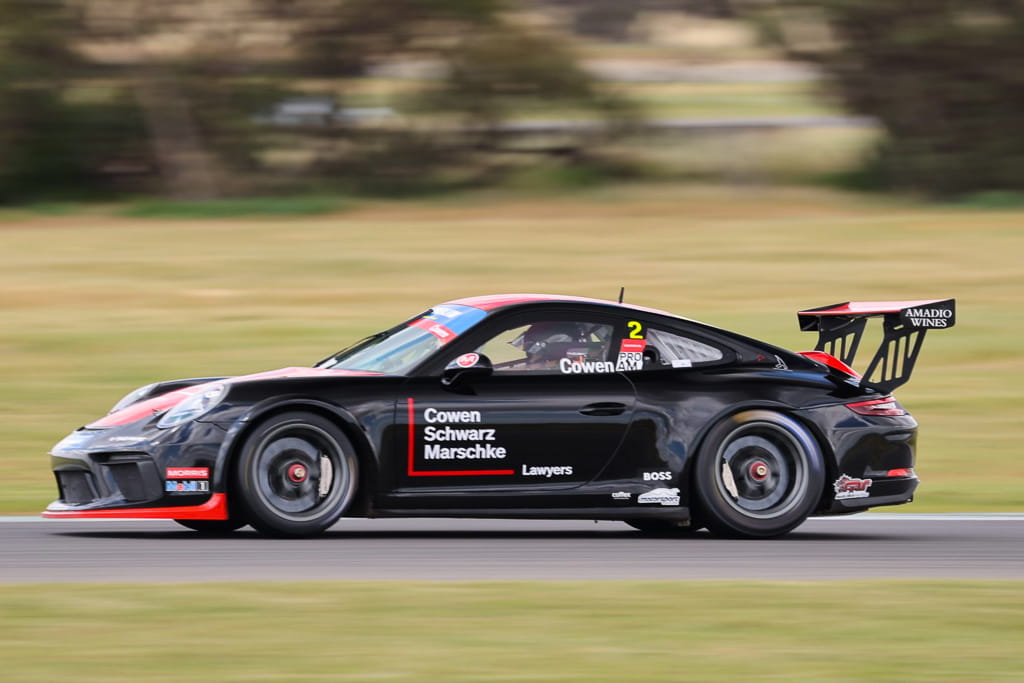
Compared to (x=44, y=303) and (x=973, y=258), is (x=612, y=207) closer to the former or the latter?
(x=973, y=258)

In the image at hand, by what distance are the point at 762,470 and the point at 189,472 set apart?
2782mm

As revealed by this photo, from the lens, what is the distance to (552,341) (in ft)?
27.4

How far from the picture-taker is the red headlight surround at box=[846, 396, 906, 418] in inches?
337

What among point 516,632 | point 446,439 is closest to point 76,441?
point 446,439

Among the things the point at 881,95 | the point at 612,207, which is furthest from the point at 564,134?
the point at 881,95

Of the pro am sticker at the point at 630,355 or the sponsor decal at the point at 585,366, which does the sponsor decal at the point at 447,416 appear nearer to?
the sponsor decal at the point at 585,366

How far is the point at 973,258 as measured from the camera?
20.1 meters

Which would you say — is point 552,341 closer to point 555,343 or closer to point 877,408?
point 555,343

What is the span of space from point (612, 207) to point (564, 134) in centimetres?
208

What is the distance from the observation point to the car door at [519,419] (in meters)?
8.02

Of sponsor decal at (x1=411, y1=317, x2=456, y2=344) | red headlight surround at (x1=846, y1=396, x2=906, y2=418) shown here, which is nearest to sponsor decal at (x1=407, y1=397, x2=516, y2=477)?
sponsor decal at (x1=411, y1=317, x2=456, y2=344)

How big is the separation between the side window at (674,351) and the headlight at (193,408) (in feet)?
6.87

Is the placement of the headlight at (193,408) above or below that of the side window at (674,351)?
below

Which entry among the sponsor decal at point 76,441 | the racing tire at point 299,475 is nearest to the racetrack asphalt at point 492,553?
the racing tire at point 299,475
